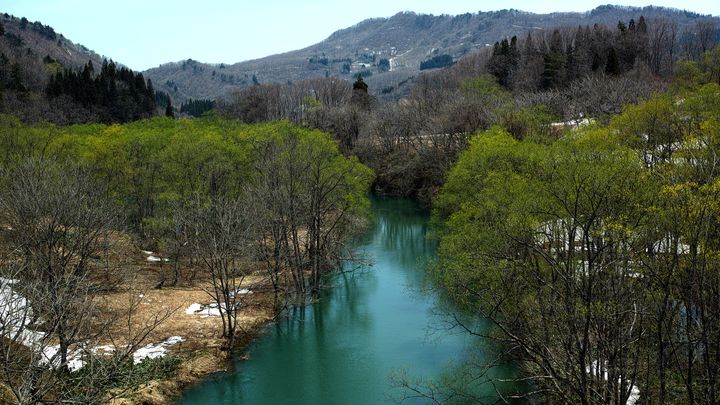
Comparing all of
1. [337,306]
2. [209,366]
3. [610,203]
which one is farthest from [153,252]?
[610,203]

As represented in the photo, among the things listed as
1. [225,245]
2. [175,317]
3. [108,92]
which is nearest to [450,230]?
[225,245]

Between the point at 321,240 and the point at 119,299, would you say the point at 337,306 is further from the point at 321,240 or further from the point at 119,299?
the point at 119,299

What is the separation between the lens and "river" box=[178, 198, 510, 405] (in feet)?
77.5

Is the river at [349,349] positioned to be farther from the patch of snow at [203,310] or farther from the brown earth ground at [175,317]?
the patch of snow at [203,310]

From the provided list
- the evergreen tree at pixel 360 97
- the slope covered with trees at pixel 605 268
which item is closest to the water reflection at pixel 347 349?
the slope covered with trees at pixel 605 268

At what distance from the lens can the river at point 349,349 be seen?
77.5 ft

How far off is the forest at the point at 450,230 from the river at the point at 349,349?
4.29 ft

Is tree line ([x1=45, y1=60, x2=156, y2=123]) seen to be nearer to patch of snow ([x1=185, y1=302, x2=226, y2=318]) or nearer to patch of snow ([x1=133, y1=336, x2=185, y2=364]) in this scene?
patch of snow ([x1=185, y1=302, x2=226, y2=318])

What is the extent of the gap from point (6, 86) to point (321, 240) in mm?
76809

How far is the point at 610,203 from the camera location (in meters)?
17.7

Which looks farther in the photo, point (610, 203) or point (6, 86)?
point (6, 86)

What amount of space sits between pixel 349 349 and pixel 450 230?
1248 cm

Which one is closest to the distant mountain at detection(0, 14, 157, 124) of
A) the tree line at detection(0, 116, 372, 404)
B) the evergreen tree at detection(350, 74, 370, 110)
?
the tree line at detection(0, 116, 372, 404)

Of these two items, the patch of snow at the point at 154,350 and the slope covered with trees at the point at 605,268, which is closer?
the slope covered with trees at the point at 605,268
